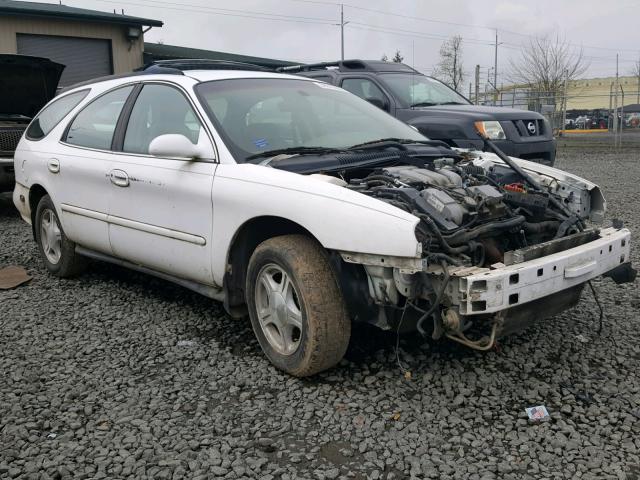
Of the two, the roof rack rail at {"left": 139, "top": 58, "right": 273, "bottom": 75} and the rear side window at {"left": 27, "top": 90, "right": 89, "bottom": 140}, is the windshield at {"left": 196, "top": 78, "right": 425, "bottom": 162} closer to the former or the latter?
the roof rack rail at {"left": 139, "top": 58, "right": 273, "bottom": 75}

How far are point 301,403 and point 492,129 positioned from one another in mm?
6348

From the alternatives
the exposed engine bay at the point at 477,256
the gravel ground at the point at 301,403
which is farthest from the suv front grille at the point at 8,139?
the exposed engine bay at the point at 477,256

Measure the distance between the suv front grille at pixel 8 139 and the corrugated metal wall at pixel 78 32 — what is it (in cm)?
1059

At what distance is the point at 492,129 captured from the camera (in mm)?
8844

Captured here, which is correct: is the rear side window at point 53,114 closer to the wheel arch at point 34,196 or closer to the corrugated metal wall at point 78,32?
the wheel arch at point 34,196

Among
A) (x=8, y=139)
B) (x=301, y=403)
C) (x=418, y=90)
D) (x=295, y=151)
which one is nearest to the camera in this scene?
(x=301, y=403)

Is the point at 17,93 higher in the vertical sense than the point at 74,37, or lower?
lower

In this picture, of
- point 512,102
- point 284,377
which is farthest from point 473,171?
point 512,102

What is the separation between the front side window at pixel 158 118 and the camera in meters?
4.35

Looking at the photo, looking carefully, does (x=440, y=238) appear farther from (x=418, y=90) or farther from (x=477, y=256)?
(x=418, y=90)

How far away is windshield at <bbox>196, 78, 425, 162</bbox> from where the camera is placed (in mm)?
4191

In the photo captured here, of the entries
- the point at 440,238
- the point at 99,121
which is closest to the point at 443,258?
the point at 440,238

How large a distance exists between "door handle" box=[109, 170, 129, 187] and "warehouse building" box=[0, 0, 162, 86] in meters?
15.2

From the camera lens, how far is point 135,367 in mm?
3898
